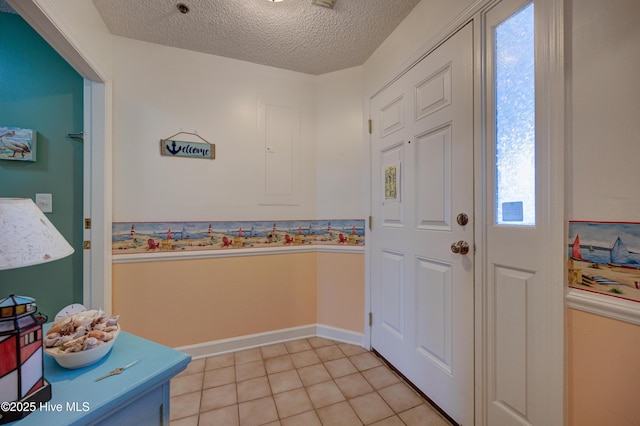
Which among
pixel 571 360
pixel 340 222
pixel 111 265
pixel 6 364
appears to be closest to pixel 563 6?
pixel 571 360

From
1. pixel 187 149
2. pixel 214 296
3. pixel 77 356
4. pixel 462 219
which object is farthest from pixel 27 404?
pixel 187 149

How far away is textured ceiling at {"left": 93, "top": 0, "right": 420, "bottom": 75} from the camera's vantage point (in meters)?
1.56

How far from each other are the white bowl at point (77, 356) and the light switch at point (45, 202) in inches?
58.6

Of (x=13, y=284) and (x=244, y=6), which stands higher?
(x=244, y=6)

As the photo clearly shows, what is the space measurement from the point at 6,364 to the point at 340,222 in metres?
1.93

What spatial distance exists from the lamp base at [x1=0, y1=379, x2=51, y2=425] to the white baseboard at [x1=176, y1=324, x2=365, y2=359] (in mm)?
1483

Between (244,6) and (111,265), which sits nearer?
(244,6)

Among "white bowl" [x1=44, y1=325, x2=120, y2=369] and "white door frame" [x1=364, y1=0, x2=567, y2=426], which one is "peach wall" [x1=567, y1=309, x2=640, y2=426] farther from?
"white bowl" [x1=44, y1=325, x2=120, y2=369]

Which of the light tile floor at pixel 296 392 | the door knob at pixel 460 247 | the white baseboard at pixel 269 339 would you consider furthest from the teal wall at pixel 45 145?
the door knob at pixel 460 247

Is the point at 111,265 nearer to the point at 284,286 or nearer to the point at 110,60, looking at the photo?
the point at 284,286

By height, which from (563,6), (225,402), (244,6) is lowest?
(225,402)

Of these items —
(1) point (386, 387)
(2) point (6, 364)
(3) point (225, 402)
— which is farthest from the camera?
(1) point (386, 387)

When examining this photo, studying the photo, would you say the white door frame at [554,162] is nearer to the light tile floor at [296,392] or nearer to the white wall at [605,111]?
the white wall at [605,111]

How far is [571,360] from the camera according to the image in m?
0.90
